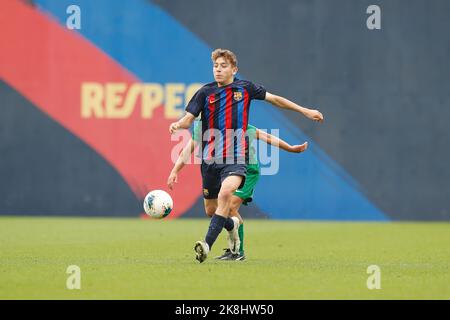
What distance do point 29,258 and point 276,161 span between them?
7.39m

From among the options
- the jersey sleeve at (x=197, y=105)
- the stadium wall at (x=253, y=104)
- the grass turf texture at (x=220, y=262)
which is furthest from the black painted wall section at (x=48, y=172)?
the jersey sleeve at (x=197, y=105)

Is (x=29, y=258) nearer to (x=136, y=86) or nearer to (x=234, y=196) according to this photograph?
(x=234, y=196)

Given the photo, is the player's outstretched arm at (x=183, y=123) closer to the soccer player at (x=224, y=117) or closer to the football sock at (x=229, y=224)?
the soccer player at (x=224, y=117)

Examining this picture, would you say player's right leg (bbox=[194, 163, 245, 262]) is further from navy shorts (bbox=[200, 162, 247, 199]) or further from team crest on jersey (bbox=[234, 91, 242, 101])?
team crest on jersey (bbox=[234, 91, 242, 101])

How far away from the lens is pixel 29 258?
9383 millimetres

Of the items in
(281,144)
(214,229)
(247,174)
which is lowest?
(214,229)

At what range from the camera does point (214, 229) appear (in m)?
8.72

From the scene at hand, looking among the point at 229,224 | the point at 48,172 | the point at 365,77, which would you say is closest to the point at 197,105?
the point at 229,224

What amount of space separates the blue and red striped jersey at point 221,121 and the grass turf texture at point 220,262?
1040mm

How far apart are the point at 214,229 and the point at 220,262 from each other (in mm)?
486

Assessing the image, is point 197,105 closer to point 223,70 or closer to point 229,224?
point 223,70

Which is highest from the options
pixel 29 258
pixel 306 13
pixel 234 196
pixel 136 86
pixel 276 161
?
pixel 306 13
